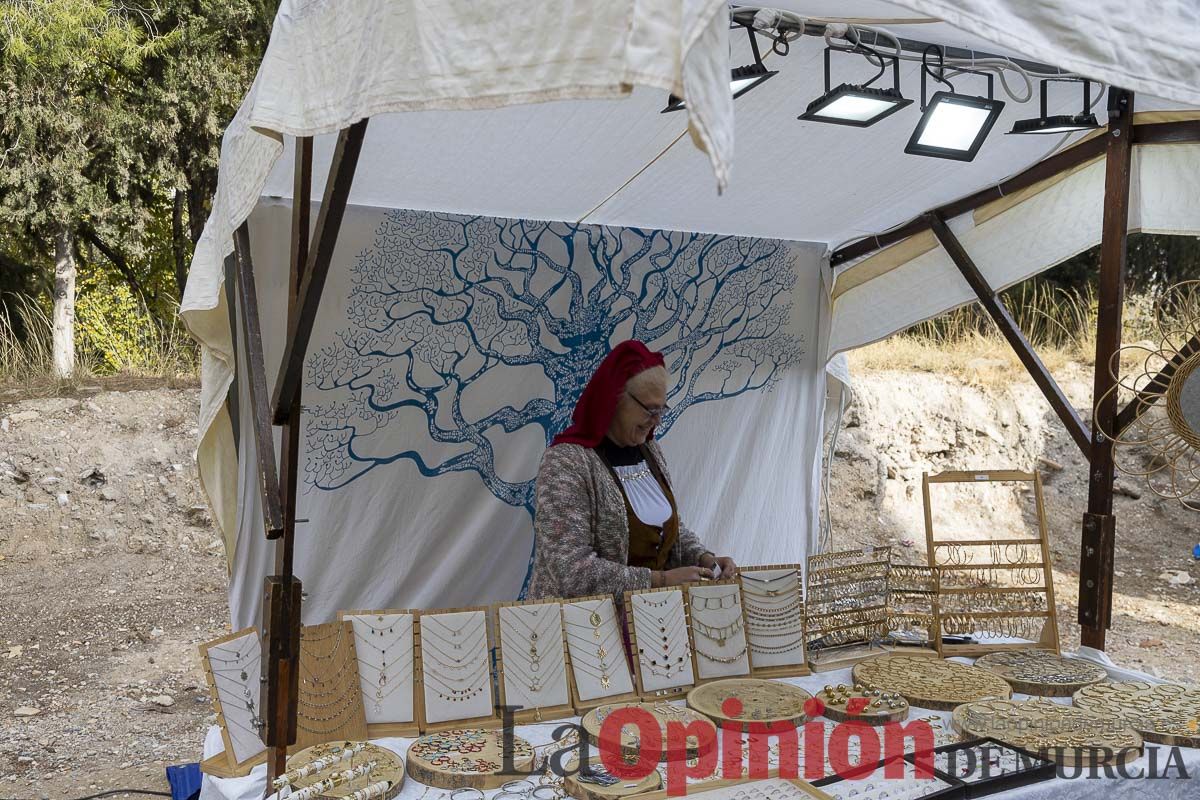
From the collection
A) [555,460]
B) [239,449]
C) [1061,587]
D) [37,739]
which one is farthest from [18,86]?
[1061,587]

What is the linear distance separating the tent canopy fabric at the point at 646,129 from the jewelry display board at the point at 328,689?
0.88 m

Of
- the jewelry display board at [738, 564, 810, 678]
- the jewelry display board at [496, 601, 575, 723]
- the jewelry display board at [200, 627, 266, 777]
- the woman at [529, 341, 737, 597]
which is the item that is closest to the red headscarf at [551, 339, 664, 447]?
the woman at [529, 341, 737, 597]

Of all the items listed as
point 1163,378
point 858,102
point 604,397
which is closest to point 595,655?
point 604,397

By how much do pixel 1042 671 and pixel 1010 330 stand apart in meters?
1.49

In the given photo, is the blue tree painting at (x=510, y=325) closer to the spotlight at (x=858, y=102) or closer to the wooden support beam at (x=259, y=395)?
the wooden support beam at (x=259, y=395)

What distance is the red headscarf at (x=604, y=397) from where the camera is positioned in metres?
3.08

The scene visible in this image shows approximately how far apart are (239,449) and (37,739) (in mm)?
2256

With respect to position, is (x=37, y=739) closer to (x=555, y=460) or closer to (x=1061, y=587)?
(x=555, y=460)

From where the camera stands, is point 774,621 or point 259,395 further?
point 774,621

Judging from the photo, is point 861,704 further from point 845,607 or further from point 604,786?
point 604,786

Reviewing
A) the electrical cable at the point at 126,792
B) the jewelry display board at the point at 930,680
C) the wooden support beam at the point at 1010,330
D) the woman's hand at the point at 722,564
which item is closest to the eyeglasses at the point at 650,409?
the woman's hand at the point at 722,564

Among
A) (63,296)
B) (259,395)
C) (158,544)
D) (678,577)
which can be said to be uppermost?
(63,296)

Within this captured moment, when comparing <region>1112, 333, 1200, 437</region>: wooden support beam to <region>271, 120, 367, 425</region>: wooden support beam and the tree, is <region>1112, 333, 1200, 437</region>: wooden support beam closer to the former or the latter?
<region>271, 120, 367, 425</region>: wooden support beam

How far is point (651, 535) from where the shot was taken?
3152 mm
